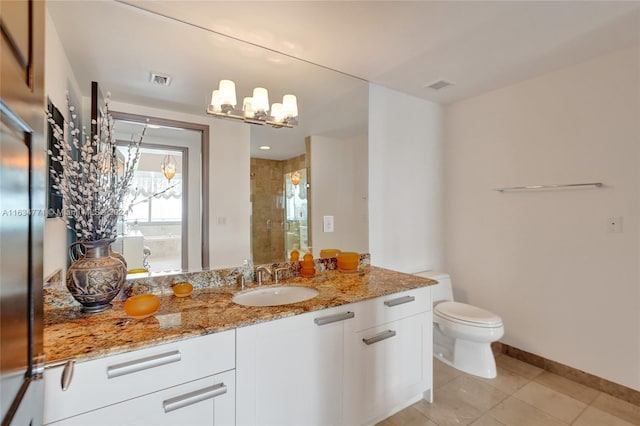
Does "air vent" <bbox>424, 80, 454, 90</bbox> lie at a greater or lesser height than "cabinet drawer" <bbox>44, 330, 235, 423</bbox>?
greater

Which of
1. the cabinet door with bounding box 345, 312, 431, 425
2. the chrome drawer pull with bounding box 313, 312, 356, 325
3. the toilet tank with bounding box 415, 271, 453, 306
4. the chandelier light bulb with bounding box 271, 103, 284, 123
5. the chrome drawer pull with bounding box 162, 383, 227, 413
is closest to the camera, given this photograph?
the chrome drawer pull with bounding box 162, 383, 227, 413

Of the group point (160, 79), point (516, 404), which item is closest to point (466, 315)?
point (516, 404)

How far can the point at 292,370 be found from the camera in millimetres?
1344

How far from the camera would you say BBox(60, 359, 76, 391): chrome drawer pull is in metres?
0.90

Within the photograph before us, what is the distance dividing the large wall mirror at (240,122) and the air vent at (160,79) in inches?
0.7

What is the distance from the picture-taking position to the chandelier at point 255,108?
1807 mm

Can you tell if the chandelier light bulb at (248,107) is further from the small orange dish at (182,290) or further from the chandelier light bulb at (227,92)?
the small orange dish at (182,290)

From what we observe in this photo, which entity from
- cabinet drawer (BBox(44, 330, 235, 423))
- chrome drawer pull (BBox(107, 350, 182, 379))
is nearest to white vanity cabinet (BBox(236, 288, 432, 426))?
cabinet drawer (BBox(44, 330, 235, 423))

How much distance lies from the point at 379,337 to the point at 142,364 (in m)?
1.14

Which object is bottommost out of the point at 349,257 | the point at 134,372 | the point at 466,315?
the point at 466,315

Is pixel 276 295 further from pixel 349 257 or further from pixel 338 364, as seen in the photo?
pixel 349 257

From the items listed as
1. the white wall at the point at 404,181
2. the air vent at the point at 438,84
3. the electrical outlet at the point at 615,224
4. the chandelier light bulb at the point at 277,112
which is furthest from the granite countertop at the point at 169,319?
the air vent at the point at 438,84

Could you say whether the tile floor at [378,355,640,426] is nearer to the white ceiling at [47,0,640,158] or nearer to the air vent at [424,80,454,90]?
the white ceiling at [47,0,640,158]

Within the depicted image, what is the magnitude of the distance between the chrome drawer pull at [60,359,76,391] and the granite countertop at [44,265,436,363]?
0.02 metres
